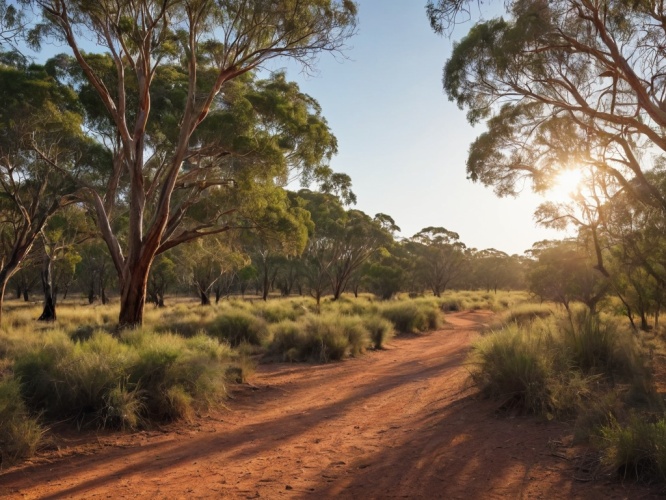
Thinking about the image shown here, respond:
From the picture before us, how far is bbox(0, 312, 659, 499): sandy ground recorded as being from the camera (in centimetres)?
442

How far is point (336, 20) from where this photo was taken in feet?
40.3

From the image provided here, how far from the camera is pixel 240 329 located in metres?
15.3

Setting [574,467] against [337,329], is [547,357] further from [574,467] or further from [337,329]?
[337,329]

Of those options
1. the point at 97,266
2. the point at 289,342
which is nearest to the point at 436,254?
the point at 97,266

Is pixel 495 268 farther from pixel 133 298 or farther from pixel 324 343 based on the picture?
pixel 133 298

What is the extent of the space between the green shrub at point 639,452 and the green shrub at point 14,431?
578cm

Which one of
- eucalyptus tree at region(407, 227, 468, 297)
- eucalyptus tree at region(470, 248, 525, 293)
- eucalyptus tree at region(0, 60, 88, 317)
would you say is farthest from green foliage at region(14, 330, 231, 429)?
eucalyptus tree at region(470, 248, 525, 293)

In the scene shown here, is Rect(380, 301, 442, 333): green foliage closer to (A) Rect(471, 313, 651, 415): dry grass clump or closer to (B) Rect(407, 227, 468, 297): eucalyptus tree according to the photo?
(A) Rect(471, 313, 651, 415): dry grass clump

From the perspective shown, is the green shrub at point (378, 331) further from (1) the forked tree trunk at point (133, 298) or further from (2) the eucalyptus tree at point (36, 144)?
(2) the eucalyptus tree at point (36, 144)

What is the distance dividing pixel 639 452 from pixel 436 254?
181 feet

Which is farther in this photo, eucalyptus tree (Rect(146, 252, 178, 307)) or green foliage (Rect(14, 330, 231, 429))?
eucalyptus tree (Rect(146, 252, 178, 307))

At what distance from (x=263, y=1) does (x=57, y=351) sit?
8612 mm

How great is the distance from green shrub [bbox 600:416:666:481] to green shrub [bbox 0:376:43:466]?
5.78 metres

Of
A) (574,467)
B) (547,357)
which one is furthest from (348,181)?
(574,467)
